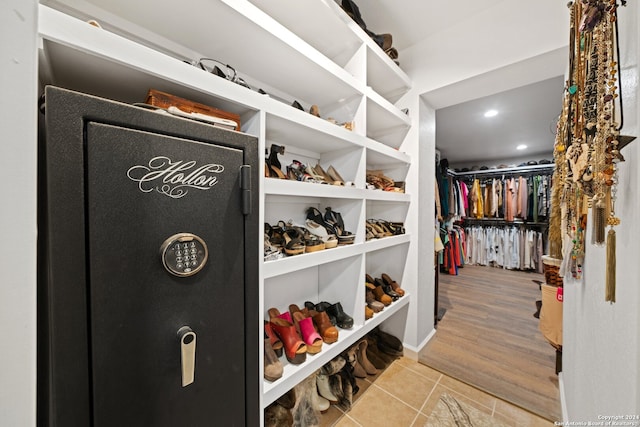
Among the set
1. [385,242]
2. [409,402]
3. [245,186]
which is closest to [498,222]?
[385,242]

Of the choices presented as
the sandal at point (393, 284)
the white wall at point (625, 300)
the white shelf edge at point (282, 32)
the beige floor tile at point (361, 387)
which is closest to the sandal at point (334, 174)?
the white shelf edge at point (282, 32)

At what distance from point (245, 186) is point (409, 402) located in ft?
5.10

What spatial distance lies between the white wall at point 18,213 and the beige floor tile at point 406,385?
158 cm

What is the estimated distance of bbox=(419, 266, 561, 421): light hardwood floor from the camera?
140cm

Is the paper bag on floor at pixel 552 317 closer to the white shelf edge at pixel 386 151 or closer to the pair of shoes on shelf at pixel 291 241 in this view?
the white shelf edge at pixel 386 151

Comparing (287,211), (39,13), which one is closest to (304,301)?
(287,211)

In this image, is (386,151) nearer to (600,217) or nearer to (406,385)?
(600,217)

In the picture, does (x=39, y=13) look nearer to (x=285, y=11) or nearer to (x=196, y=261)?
(x=196, y=261)

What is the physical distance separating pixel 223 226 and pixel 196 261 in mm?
116

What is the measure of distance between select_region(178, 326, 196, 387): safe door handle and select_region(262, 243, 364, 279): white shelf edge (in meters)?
0.30

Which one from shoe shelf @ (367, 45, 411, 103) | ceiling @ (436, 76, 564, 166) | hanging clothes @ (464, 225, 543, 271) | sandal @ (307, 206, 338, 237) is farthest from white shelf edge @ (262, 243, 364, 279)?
hanging clothes @ (464, 225, 543, 271)

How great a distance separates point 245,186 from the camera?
670mm

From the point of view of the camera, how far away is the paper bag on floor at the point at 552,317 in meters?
1.48

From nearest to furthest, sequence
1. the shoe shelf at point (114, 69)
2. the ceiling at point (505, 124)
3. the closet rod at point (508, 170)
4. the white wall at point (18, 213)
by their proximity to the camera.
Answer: the white wall at point (18, 213) < the shoe shelf at point (114, 69) < the ceiling at point (505, 124) < the closet rod at point (508, 170)
